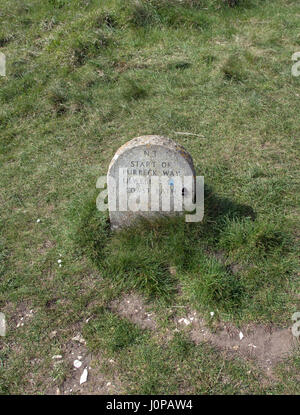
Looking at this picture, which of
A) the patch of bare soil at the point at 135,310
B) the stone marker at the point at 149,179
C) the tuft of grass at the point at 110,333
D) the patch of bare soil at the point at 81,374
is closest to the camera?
the patch of bare soil at the point at 81,374

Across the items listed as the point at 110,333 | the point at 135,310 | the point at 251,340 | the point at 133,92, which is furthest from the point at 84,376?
the point at 133,92

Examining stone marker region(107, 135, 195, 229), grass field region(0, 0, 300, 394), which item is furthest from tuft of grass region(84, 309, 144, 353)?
stone marker region(107, 135, 195, 229)

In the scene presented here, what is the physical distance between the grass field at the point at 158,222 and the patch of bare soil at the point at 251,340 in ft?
0.06

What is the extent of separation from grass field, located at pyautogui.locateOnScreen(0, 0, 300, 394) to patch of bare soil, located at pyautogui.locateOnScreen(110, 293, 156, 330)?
0.04 ft

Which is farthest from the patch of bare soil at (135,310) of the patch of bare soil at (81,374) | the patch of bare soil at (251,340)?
the patch of bare soil at (81,374)

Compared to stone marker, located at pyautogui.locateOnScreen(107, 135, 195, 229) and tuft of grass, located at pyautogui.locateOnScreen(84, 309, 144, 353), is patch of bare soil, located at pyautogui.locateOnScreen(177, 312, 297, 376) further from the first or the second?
stone marker, located at pyautogui.locateOnScreen(107, 135, 195, 229)

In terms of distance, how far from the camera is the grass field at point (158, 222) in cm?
322

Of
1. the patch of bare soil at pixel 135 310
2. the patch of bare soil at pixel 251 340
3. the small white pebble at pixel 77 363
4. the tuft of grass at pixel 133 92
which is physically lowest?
the small white pebble at pixel 77 363

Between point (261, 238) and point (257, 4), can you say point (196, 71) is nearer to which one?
point (257, 4)

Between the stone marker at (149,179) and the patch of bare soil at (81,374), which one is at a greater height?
the stone marker at (149,179)

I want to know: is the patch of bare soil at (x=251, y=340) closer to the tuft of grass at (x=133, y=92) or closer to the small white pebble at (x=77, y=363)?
the small white pebble at (x=77, y=363)

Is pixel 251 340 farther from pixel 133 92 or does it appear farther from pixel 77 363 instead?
pixel 133 92

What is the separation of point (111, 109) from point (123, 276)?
2.96 meters

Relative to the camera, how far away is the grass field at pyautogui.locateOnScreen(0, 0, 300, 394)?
10.6 ft
